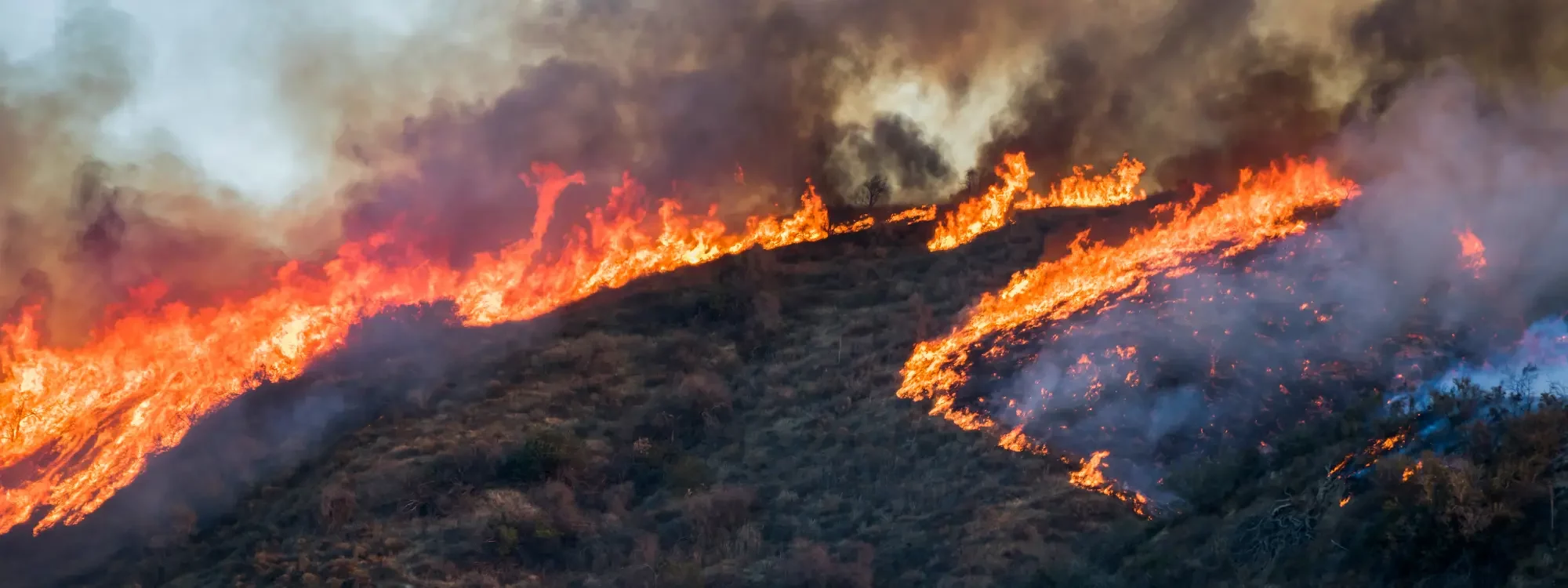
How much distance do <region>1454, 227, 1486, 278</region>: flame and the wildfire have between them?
54.9 ft

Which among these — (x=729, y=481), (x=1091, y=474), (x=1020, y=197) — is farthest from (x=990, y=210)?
(x=1091, y=474)

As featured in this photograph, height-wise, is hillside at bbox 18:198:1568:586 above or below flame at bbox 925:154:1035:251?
below

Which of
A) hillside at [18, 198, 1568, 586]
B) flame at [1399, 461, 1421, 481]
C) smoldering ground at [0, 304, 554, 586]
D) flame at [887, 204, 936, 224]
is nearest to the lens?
flame at [1399, 461, 1421, 481]

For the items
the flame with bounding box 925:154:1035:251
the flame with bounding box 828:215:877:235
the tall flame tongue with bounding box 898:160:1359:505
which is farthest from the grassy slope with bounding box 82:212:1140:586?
the flame with bounding box 828:215:877:235

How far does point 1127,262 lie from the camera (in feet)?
90.0

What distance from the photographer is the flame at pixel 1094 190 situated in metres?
37.2

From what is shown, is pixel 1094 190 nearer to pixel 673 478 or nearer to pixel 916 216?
pixel 916 216

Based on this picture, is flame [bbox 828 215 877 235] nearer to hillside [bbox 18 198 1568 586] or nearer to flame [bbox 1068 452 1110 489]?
hillside [bbox 18 198 1568 586]

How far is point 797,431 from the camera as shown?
24.7m

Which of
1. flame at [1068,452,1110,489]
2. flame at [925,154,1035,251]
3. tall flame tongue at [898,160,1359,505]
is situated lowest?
flame at [1068,452,1110,489]

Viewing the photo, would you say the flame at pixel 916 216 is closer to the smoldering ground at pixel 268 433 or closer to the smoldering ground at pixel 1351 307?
the smoldering ground at pixel 268 433

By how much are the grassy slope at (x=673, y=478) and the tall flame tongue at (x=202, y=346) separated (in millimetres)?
2171

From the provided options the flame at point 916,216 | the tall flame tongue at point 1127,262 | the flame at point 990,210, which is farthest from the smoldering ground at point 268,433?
the flame at point 916,216

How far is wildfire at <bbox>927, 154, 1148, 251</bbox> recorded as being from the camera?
38.0m
